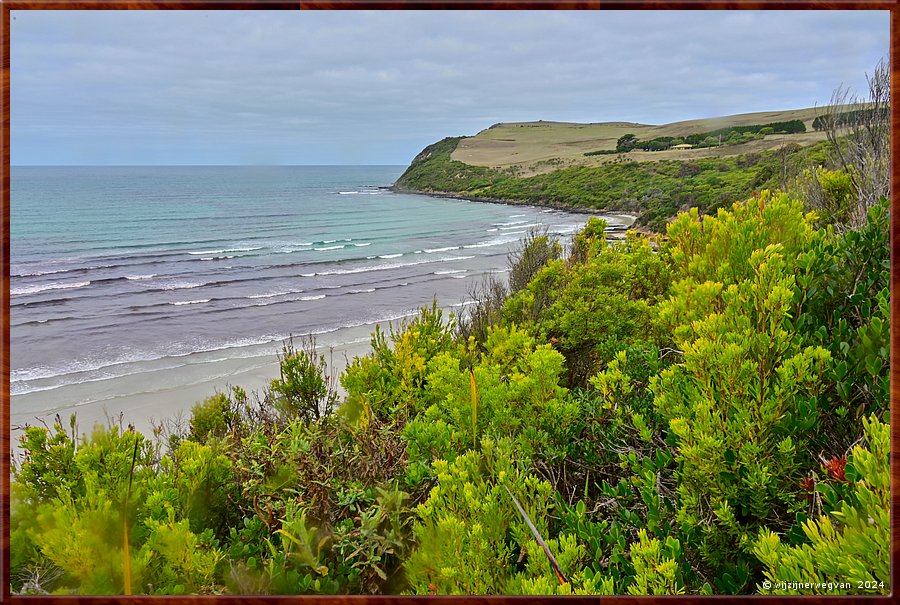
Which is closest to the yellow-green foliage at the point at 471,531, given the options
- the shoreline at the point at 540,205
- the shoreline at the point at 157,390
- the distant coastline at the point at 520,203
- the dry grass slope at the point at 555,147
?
the shoreline at the point at 157,390

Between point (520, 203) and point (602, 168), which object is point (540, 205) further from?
point (602, 168)

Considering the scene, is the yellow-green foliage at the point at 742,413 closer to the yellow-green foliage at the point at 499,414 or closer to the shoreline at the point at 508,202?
the yellow-green foliage at the point at 499,414

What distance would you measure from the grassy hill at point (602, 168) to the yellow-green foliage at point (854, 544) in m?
8.10

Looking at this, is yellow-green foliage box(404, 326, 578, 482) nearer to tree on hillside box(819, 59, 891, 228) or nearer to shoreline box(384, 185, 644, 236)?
tree on hillside box(819, 59, 891, 228)

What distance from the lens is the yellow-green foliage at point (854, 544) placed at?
1283 mm

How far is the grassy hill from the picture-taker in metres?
17.5

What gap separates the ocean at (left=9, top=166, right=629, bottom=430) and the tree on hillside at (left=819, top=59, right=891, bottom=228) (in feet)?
14.2

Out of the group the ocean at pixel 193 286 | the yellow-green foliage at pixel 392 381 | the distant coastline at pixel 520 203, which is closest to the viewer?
the yellow-green foliage at pixel 392 381

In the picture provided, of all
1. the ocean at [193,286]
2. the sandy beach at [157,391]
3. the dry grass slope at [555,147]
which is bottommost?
the sandy beach at [157,391]

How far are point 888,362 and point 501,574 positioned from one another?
1376mm

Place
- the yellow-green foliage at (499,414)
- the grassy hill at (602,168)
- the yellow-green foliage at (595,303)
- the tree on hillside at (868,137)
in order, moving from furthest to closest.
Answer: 1. the grassy hill at (602,168)
2. the yellow-green foliage at (595,303)
3. the tree on hillside at (868,137)
4. the yellow-green foliage at (499,414)

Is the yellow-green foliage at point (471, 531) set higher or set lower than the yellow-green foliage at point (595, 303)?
lower

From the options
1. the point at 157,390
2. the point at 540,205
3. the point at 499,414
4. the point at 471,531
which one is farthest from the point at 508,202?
the point at 471,531

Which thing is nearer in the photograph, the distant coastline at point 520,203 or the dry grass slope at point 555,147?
the dry grass slope at point 555,147
